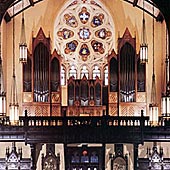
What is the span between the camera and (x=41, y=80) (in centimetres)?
3562

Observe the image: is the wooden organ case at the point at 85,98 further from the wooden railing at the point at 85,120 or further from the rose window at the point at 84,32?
the wooden railing at the point at 85,120

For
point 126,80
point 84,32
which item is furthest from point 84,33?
point 126,80

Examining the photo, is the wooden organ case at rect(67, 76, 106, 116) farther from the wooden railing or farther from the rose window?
the wooden railing

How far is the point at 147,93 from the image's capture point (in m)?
36.2

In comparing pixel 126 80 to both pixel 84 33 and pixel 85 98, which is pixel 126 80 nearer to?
pixel 85 98

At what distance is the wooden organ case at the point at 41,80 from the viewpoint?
1403 inches

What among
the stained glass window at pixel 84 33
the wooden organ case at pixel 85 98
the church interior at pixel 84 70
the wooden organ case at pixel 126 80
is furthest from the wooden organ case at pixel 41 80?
the wooden organ case at pixel 126 80

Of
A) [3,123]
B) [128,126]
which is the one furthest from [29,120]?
[128,126]

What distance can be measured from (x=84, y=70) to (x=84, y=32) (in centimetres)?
212

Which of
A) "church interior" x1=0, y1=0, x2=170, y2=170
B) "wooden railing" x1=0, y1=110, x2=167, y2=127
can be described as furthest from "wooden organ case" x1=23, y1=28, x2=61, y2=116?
"wooden railing" x1=0, y1=110, x2=167, y2=127

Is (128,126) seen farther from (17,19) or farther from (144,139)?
(17,19)

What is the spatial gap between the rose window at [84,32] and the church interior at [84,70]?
0.05 m

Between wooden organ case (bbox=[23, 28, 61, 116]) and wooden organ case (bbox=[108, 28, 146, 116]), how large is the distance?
283cm

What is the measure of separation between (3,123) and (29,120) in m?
1.54
